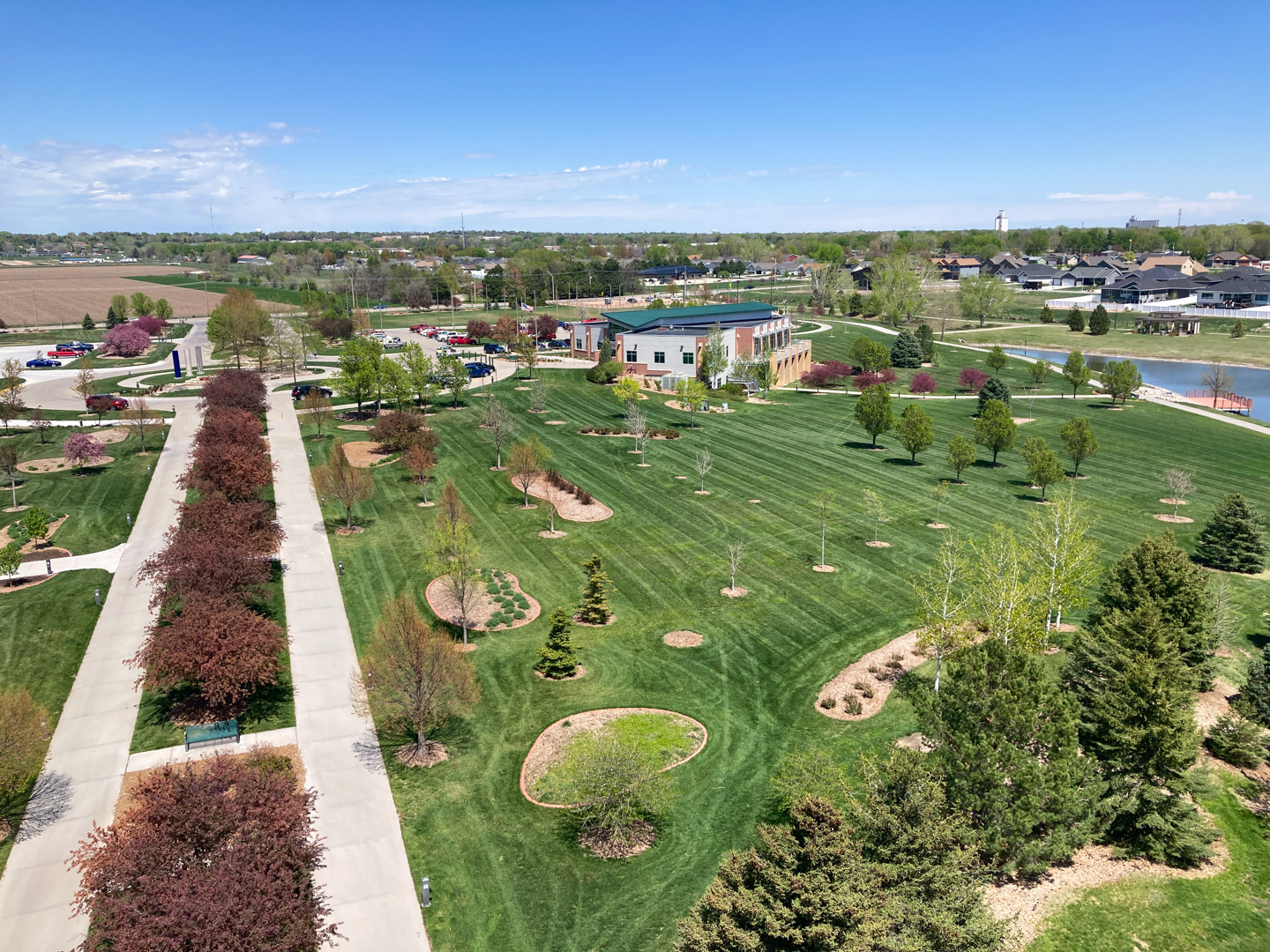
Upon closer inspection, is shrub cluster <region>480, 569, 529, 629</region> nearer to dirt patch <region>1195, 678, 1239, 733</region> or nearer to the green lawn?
the green lawn

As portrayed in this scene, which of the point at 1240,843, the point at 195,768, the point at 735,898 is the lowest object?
the point at 1240,843

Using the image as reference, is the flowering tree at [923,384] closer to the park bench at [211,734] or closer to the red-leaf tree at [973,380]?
the red-leaf tree at [973,380]

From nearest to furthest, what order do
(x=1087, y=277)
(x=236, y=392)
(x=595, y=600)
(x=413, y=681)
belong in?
(x=413, y=681) → (x=595, y=600) → (x=236, y=392) → (x=1087, y=277)

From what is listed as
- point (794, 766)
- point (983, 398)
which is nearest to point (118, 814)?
point (794, 766)

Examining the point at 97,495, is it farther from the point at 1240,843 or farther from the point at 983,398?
the point at 983,398

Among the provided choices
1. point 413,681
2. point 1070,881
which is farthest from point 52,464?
point 1070,881

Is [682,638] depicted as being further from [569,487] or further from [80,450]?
[80,450]
